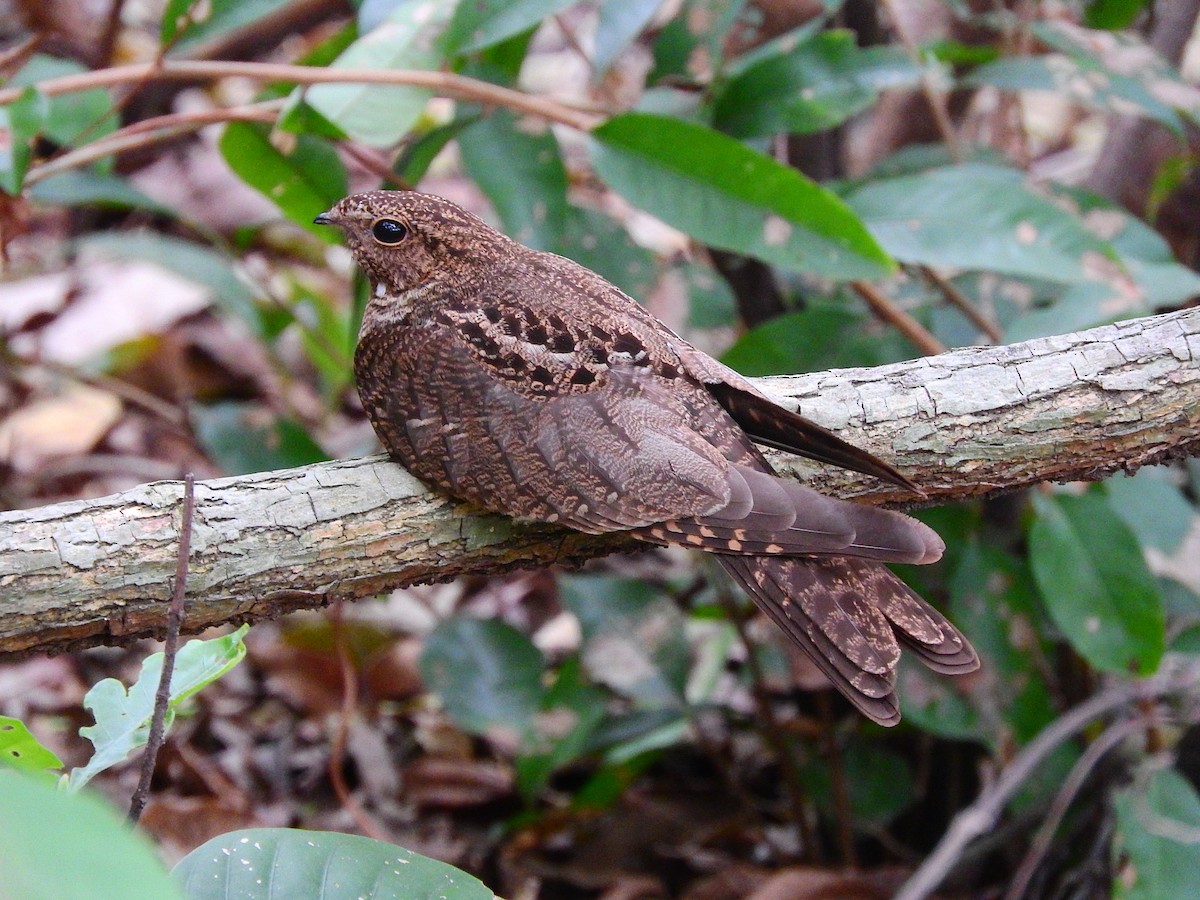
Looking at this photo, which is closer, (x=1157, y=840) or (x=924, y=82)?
(x=1157, y=840)

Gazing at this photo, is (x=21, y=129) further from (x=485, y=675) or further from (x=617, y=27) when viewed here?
(x=485, y=675)

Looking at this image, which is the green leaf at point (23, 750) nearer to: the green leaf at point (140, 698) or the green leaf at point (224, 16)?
the green leaf at point (140, 698)

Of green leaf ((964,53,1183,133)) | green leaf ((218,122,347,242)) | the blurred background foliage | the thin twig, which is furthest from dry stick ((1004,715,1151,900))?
green leaf ((218,122,347,242))

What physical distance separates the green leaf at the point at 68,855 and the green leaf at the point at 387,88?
2010mm

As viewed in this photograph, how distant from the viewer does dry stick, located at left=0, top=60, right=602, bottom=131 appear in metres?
2.57

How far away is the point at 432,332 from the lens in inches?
93.1

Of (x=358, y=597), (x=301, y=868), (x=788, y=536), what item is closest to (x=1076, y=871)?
(x=788, y=536)

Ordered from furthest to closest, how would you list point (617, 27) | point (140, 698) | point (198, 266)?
point (198, 266)
point (617, 27)
point (140, 698)

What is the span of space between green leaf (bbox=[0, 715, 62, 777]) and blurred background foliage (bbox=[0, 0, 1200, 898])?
1494 millimetres

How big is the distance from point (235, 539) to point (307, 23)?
405 cm

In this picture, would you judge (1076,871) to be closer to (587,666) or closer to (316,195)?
(587,666)

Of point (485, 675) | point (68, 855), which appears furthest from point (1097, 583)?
point (68, 855)

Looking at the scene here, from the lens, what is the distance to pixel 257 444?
3.47 m

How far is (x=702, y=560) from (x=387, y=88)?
1660 millimetres
